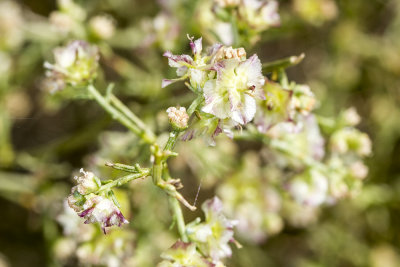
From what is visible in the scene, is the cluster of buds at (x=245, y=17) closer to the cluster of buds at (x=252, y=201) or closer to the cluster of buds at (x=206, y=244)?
the cluster of buds at (x=206, y=244)

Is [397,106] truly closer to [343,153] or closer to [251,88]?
[343,153]

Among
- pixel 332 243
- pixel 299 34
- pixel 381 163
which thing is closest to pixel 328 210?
pixel 332 243

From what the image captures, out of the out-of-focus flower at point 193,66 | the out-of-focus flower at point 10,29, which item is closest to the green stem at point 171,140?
the out-of-focus flower at point 193,66

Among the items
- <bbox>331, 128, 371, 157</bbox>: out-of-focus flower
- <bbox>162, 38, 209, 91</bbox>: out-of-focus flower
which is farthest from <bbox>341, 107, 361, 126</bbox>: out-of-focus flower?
<bbox>162, 38, 209, 91</bbox>: out-of-focus flower

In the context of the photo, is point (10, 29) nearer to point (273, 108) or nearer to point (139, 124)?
point (139, 124)

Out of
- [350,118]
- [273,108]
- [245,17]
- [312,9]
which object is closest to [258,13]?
[245,17]
